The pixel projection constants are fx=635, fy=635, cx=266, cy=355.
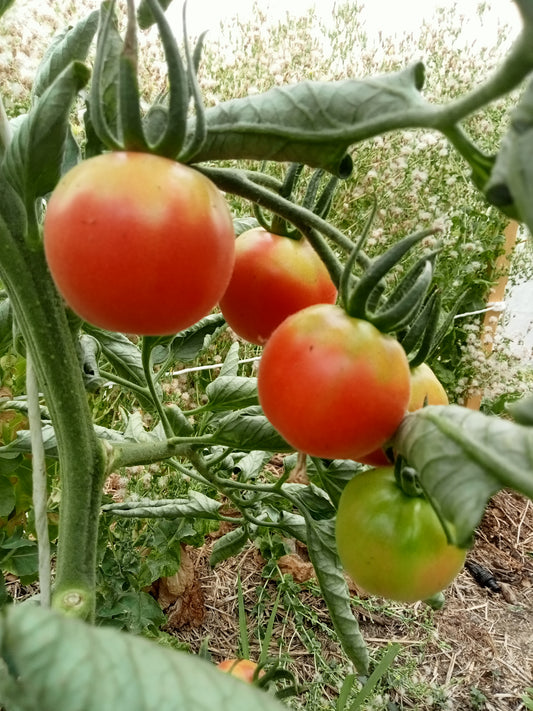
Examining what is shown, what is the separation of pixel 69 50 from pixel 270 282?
0.84 ft

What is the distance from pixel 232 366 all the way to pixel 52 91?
2.00ft

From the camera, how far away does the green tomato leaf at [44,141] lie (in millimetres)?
385

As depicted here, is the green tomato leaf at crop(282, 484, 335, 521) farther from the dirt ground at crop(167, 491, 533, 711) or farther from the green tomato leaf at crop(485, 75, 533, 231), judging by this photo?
the dirt ground at crop(167, 491, 533, 711)

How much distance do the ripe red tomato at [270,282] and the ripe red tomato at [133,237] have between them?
141 mm

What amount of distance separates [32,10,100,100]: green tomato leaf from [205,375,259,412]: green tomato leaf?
15.0 inches

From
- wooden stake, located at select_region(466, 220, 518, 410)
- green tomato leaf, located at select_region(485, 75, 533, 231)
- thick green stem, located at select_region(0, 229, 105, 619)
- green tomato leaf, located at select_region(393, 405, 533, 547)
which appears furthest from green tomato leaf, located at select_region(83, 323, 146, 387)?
wooden stake, located at select_region(466, 220, 518, 410)

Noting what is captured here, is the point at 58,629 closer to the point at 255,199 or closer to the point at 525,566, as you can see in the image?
the point at 255,199

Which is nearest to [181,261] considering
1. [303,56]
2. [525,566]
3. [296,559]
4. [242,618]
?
[242,618]

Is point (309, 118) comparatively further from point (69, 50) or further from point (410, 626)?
point (410, 626)

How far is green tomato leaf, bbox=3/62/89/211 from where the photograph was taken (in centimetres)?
38

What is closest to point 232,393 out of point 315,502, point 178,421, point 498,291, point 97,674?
point 178,421

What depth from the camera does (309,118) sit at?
15.3 inches

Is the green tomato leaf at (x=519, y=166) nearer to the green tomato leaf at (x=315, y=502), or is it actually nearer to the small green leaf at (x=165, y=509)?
the green tomato leaf at (x=315, y=502)

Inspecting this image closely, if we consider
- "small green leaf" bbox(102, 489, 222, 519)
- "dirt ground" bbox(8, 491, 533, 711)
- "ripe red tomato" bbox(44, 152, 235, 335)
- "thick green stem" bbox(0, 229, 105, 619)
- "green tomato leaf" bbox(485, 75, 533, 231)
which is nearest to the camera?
"green tomato leaf" bbox(485, 75, 533, 231)
